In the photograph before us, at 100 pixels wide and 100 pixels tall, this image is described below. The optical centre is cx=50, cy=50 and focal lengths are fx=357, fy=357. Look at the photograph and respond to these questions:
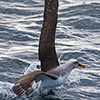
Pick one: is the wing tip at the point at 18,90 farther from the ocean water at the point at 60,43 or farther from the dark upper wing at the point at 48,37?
the dark upper wing at the point at 48,37

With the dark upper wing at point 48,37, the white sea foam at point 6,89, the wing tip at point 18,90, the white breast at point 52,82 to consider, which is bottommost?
the white sea foam at point 6,89

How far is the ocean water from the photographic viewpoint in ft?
30.6

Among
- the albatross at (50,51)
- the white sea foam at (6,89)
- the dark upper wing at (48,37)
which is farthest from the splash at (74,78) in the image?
the white sea foam at (6,89)

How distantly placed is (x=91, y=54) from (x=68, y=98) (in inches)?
109

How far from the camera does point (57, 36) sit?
12703 mm

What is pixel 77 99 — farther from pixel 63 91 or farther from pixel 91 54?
pixel 91 54

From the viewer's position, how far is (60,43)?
1209cm

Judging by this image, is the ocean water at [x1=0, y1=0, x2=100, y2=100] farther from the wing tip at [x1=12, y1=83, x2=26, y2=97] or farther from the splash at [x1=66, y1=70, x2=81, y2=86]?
the wing tip at [x1=12, y1=83, x2=26, y2=97]

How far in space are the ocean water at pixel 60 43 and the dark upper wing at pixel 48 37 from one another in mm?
753

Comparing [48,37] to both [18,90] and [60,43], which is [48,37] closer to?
[18,90]

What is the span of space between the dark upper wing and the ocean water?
0.75 meters

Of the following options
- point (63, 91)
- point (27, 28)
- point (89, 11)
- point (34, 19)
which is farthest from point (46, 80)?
point (89, 11)

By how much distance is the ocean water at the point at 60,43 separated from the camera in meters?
9.32

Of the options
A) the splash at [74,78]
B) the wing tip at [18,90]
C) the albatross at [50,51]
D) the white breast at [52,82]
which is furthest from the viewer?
the splash at [74,78]
